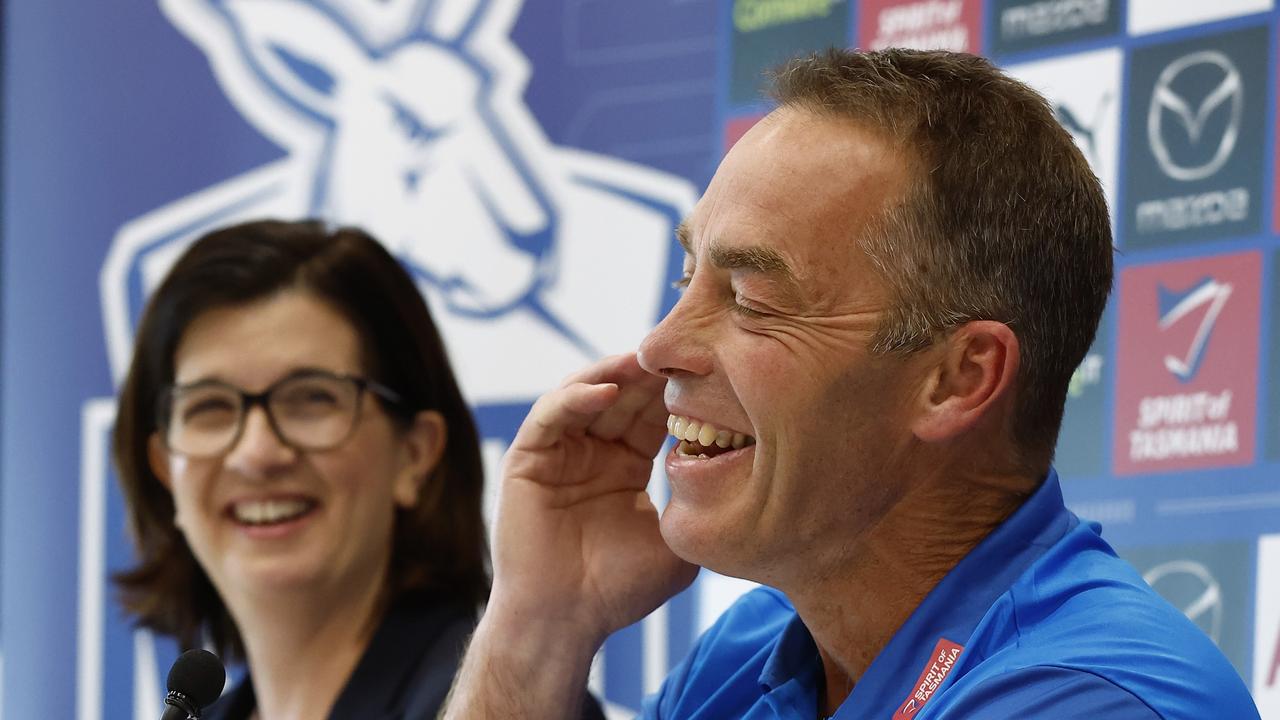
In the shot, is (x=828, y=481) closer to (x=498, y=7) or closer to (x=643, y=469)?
(x=643, y=469)

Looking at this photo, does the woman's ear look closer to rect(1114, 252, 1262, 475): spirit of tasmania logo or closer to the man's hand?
the man's hand

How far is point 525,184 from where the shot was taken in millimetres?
3506

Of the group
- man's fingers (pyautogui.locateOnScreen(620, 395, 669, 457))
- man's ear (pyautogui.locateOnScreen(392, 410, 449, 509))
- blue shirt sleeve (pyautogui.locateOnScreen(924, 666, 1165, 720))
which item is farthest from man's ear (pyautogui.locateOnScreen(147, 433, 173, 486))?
blue shirt sleeve (pyautogui.locateOnScreen(924, 666, 1165, 720))

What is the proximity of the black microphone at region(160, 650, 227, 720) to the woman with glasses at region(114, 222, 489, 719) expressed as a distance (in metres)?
0.87

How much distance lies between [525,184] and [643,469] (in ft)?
4.52

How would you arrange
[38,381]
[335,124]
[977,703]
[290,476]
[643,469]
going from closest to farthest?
[977,703] < [643,469] < [290,476] < [335,124] < [38,381]

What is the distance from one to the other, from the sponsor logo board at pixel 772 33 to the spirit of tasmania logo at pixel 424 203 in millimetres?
Result: 243

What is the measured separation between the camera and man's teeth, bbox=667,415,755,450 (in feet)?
6.01

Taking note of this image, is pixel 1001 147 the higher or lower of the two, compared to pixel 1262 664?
higher

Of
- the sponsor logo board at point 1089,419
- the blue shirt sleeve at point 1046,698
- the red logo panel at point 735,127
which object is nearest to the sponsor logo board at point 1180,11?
the sponsor logo board at point 1089,419

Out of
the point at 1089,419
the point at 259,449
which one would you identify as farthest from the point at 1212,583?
the point at 259,449

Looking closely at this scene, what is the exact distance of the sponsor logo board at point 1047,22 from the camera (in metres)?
2.71

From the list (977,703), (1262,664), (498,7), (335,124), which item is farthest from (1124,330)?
(335,124)

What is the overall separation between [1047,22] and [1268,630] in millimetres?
1019
